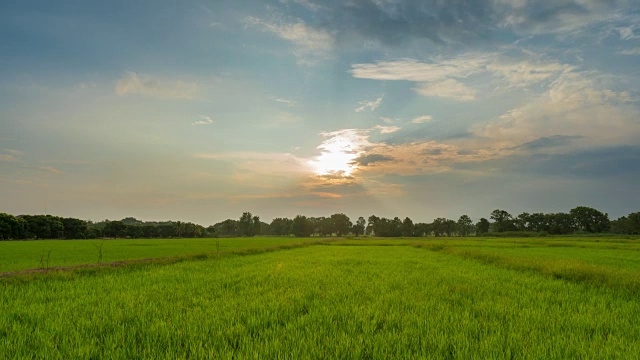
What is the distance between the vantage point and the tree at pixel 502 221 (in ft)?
439

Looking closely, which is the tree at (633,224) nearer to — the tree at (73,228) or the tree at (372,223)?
the tree at (372,223)

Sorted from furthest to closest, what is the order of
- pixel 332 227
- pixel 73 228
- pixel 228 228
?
pixel 228 228 < pixel 332 227 < pixel 73 228

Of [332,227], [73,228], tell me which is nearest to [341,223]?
[332,227]

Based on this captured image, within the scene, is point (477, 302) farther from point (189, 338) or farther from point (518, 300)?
point (189, 338)

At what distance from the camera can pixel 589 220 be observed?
12544 centimetres

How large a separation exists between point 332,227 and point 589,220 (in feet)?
338

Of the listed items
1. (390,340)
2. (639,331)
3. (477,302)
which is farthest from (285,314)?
(639,331)

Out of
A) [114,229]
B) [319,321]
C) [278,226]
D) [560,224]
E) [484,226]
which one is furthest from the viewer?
[278,226]

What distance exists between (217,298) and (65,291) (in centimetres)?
464

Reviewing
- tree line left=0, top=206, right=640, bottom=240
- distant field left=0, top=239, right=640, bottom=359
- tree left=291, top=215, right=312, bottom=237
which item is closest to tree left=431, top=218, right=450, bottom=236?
tree line left=0, top=206, right=640, bottom=240

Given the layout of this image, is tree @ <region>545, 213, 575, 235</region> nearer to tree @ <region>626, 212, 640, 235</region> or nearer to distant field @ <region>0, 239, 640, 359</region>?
tree @ <region>626, 212, 640, 235</region>

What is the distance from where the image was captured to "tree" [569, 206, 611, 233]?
12524 centimetres

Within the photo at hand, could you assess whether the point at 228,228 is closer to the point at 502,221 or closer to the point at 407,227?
the point at 407,227

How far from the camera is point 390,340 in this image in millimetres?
4613
